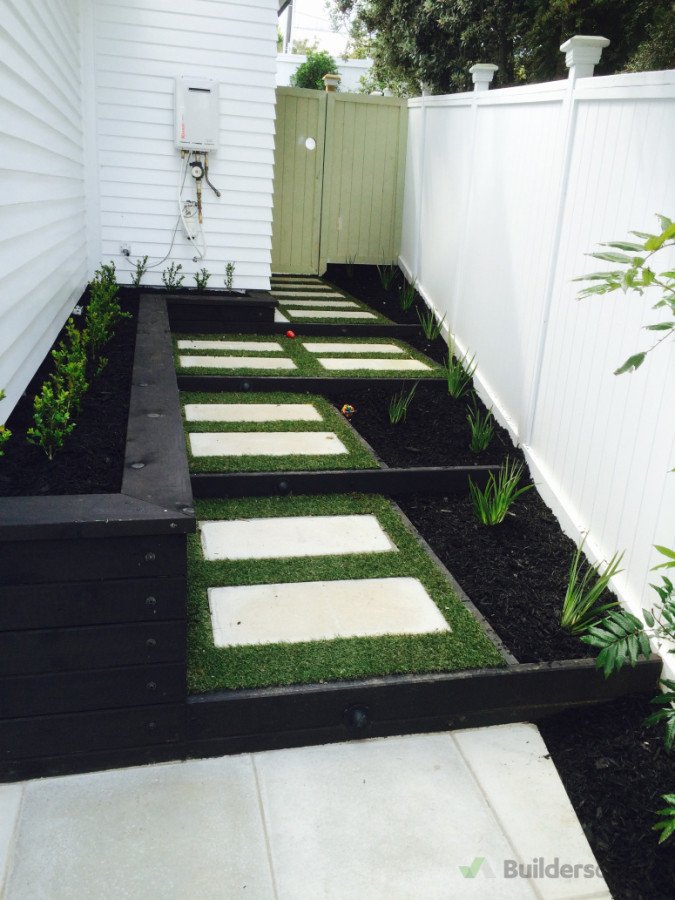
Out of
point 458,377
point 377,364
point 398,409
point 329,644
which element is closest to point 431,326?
point 377,364

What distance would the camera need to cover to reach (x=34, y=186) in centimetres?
371

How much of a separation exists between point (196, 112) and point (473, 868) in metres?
6.05

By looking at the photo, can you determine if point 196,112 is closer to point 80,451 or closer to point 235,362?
point 235,362

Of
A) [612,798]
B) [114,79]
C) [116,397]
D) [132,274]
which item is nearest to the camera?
[612,798]

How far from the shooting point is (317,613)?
2.83 meters

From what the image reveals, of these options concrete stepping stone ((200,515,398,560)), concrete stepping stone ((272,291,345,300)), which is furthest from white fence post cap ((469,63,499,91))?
concrete stepping stone ((200,515,398,560))

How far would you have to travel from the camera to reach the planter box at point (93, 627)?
6.48 ft

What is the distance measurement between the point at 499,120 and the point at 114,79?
3.25 meters

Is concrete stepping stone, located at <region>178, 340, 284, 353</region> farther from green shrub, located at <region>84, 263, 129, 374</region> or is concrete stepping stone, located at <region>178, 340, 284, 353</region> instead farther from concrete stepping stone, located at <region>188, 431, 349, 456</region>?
concrete stepping stone, located at <region>188, 431, 349, 456</region>

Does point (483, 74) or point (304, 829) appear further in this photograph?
point (483, 74)

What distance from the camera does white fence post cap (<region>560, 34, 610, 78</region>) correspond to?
3572 mm

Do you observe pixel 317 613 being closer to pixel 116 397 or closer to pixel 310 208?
pixel 116 397

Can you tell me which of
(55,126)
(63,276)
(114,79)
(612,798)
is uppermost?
(114,79)

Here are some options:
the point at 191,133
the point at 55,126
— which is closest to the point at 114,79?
the point at 191,133
